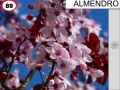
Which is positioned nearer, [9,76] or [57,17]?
[57,17]

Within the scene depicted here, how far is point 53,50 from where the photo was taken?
897 mm

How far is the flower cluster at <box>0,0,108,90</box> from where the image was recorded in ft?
3.01

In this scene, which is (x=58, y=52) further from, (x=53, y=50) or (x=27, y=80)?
(x=27, y=80)

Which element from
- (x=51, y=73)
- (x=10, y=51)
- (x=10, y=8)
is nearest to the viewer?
(x=51, y=73)

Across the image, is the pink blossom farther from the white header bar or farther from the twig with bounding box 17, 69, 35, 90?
the white header bar

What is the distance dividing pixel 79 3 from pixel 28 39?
0.26 m

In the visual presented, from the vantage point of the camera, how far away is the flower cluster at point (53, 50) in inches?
36.1

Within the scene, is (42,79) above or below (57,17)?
below

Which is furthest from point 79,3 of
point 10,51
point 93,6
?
point 10,51

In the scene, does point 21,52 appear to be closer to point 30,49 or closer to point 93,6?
point 30,49

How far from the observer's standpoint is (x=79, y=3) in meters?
1.19

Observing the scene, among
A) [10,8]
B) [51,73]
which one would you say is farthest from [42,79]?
[10,8]

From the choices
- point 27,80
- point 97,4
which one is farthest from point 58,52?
point 97,4

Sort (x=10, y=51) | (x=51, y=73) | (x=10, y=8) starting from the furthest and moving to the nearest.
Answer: (x=10, y=8), (x=10, y=51), (x=51, y=73)
